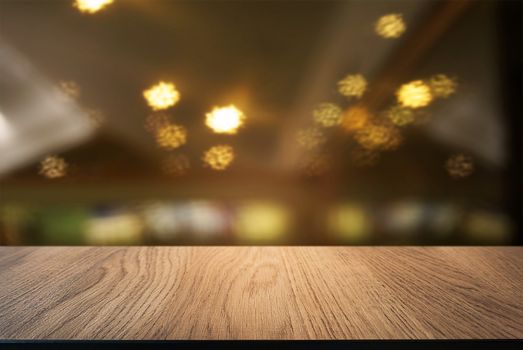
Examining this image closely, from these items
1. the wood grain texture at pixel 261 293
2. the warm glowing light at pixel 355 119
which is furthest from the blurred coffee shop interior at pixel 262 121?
the wood grain texture at pixel 261 293

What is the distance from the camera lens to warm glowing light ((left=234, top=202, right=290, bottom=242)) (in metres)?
1.46

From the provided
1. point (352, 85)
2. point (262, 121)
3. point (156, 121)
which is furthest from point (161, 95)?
point (352, 85)

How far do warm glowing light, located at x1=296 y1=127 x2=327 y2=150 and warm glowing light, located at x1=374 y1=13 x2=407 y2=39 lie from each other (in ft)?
1.20

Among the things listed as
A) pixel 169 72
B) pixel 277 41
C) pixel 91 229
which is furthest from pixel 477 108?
pixel 91 229

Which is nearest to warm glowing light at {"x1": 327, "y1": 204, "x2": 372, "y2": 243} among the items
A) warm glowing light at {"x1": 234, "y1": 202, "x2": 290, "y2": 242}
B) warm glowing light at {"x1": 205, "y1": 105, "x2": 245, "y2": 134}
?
warm glowing light at {"x1": 234, "y1": 202, "x2": 290, "y2": 242}

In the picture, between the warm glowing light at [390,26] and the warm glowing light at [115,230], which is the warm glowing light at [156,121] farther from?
the warm glowing light at [390,26]

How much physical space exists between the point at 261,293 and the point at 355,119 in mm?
921

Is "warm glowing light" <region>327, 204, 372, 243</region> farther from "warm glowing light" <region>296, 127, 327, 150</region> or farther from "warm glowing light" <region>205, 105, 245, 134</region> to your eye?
"warm glowing light" <region>205, 105, 245, 134</region>

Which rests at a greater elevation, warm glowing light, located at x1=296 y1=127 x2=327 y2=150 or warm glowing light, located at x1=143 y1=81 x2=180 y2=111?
warm glowing light, located at x1=143 y1=81 x2=180 y2=111

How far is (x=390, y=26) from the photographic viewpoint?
144 centimetres

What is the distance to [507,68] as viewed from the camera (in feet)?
4.71

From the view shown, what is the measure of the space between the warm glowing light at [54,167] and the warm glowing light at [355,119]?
89 cm

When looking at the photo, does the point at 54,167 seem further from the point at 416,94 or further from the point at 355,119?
the point at 416,94

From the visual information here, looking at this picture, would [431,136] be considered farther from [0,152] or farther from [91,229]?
[0,152]
